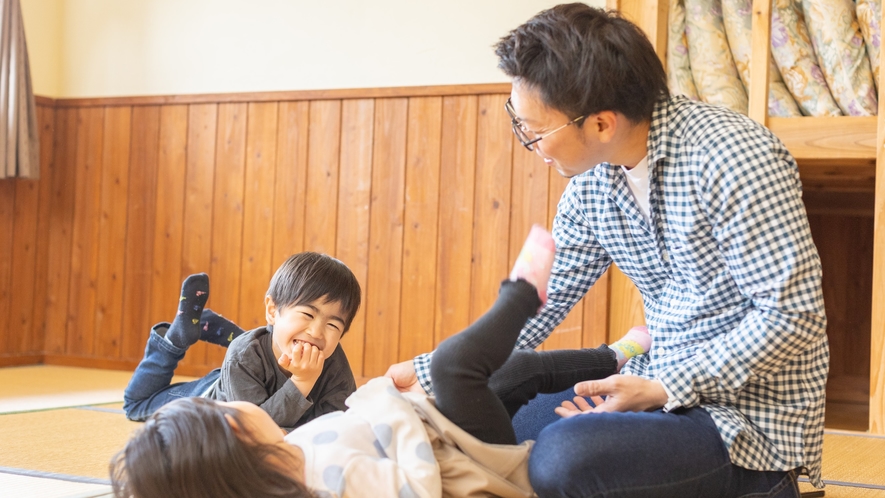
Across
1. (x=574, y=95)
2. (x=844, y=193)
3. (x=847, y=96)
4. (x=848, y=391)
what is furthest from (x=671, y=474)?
(x=848, y=391)

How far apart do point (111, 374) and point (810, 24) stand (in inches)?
100

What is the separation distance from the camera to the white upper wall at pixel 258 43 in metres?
2.73

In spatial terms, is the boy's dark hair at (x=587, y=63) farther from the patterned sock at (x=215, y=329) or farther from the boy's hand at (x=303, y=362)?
the patterned sock at (x=215, y=329)

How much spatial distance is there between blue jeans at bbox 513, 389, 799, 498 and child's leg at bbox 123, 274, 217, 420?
1.18m

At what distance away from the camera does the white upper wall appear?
2.73 metres

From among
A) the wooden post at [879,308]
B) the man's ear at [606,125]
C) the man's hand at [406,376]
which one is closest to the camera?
the man's ear at [606,125]

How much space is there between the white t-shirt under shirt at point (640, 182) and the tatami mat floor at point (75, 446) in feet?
1.93

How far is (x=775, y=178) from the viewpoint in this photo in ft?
3.21

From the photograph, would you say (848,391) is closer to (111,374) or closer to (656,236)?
(656,236)

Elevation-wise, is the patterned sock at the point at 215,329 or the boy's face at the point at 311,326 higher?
the boy's face at the point at 311,326

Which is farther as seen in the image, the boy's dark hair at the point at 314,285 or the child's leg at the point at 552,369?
the boy's dark hair at the point at 314,285

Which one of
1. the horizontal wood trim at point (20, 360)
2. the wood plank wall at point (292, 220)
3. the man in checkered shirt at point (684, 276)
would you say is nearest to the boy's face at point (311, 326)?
the man in checkered shirt at point (684, 276)

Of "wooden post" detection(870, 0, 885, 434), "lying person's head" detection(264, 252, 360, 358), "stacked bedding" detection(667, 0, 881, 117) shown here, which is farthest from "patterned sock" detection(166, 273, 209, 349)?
"wooden post" detection(870, 0, 885, 434)

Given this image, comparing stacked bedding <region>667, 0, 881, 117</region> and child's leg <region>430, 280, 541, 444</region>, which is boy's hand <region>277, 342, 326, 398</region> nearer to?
child's leg <region>430, 280, 541, 444</region>
